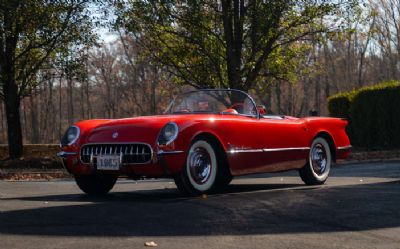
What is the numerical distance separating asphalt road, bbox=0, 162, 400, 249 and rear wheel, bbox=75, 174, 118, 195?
0.53 meters

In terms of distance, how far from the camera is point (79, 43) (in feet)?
74.5

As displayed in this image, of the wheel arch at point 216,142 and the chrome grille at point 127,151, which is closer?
the chrome grille at point 127,151

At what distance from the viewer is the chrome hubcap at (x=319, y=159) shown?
9.70 metres

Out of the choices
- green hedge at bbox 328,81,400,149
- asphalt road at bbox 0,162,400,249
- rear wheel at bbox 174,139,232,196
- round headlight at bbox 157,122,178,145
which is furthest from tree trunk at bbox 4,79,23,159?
round headlight at bbox 157,122,178,145

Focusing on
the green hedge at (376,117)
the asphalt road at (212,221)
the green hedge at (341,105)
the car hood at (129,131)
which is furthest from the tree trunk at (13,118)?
the asphalt road at (212,221)

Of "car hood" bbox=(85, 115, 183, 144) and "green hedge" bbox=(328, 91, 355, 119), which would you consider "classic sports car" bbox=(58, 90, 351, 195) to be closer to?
"car hood" bbox=(85, 115, 183, 144)

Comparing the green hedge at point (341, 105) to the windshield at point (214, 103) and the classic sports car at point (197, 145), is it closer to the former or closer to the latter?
the classic sports car at point (197, 145)

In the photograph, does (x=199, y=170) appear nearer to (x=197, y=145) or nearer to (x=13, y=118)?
(x=197, y=145)

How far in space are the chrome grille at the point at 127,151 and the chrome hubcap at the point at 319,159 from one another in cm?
317

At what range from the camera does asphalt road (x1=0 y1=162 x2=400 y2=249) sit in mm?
4770

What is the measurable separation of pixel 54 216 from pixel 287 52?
17.3 m

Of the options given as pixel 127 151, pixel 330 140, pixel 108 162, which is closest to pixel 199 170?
pixel 127 151

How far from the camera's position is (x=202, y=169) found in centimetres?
786

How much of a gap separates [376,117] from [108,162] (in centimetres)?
1618
